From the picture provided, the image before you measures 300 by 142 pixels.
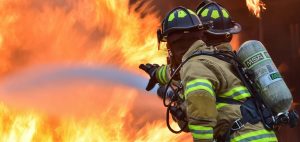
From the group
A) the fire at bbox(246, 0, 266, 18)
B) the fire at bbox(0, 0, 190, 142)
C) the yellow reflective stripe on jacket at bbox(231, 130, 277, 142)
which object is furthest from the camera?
the fire at bbox(246, 0, 266, 18)

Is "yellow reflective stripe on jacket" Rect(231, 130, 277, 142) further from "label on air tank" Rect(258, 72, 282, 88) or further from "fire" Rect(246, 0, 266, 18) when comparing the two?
"fire" Rect(246, 0, 266, 18)

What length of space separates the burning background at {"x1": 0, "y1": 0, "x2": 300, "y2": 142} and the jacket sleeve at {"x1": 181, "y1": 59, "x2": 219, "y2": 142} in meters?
3.21

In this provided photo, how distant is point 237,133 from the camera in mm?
3322

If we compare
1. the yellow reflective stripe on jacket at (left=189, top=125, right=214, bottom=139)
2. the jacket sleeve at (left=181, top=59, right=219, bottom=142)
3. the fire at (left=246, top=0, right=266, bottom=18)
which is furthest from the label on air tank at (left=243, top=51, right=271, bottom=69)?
the fire at (left=246, top=0, right=266, bottom=18)

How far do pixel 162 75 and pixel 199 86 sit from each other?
1.50m

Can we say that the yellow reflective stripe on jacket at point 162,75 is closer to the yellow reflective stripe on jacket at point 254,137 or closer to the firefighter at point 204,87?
the firefighter at point 204,87

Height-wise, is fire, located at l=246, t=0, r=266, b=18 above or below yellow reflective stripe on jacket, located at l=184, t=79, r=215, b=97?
above

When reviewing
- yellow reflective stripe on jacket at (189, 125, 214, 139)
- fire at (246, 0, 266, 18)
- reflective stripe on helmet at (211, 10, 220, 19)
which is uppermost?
reflective stripe on helmet at (211, 10, 220, 19)

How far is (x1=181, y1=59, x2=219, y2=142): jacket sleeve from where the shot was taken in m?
3.15

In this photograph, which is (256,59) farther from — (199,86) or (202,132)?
(202,132)

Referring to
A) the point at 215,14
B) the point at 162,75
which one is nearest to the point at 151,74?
the point at 162,75

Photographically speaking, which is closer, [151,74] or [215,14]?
[215,14]

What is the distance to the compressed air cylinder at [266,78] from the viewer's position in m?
3.45

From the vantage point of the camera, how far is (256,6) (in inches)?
302
